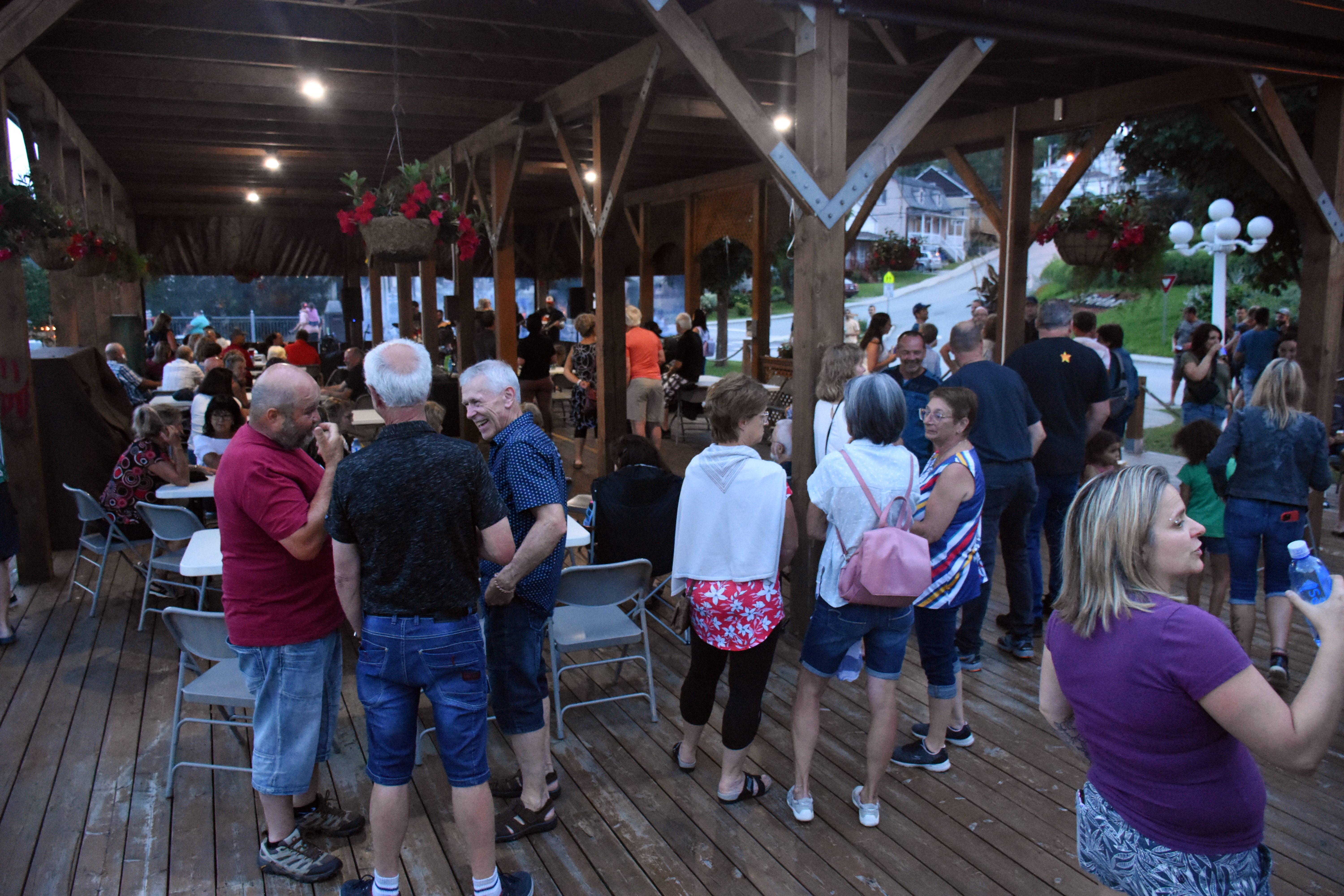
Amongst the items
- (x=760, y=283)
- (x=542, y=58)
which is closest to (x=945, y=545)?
(x=542, y=58)

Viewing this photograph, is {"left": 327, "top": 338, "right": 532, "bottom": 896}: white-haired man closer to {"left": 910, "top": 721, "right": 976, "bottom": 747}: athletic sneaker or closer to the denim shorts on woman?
the denim shorts on woman

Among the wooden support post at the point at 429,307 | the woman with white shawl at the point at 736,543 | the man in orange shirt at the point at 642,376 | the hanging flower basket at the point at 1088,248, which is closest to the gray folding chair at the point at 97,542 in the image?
the woman with white shawl at the point at 736,543

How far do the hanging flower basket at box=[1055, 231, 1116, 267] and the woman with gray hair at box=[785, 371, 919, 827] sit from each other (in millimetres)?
4436

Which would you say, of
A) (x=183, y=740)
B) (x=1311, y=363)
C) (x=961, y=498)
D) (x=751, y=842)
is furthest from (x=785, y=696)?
(x=1311, y=363)

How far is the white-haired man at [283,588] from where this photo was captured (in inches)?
96.7

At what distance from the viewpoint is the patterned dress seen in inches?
331

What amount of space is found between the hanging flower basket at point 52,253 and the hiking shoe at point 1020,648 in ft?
19.2

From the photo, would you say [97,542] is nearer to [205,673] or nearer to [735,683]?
[205,673]

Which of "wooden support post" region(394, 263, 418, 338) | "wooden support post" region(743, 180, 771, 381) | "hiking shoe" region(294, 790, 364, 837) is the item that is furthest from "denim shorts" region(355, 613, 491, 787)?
"wooden support post" region(394, 263, 418, 338)

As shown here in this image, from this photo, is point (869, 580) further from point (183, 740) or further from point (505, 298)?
point (505, 298)

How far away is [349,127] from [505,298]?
8.15 ft

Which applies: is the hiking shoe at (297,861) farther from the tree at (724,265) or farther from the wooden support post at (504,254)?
the tree at (724,265)

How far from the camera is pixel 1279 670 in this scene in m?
3.95

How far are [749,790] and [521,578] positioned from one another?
1.15 meters
